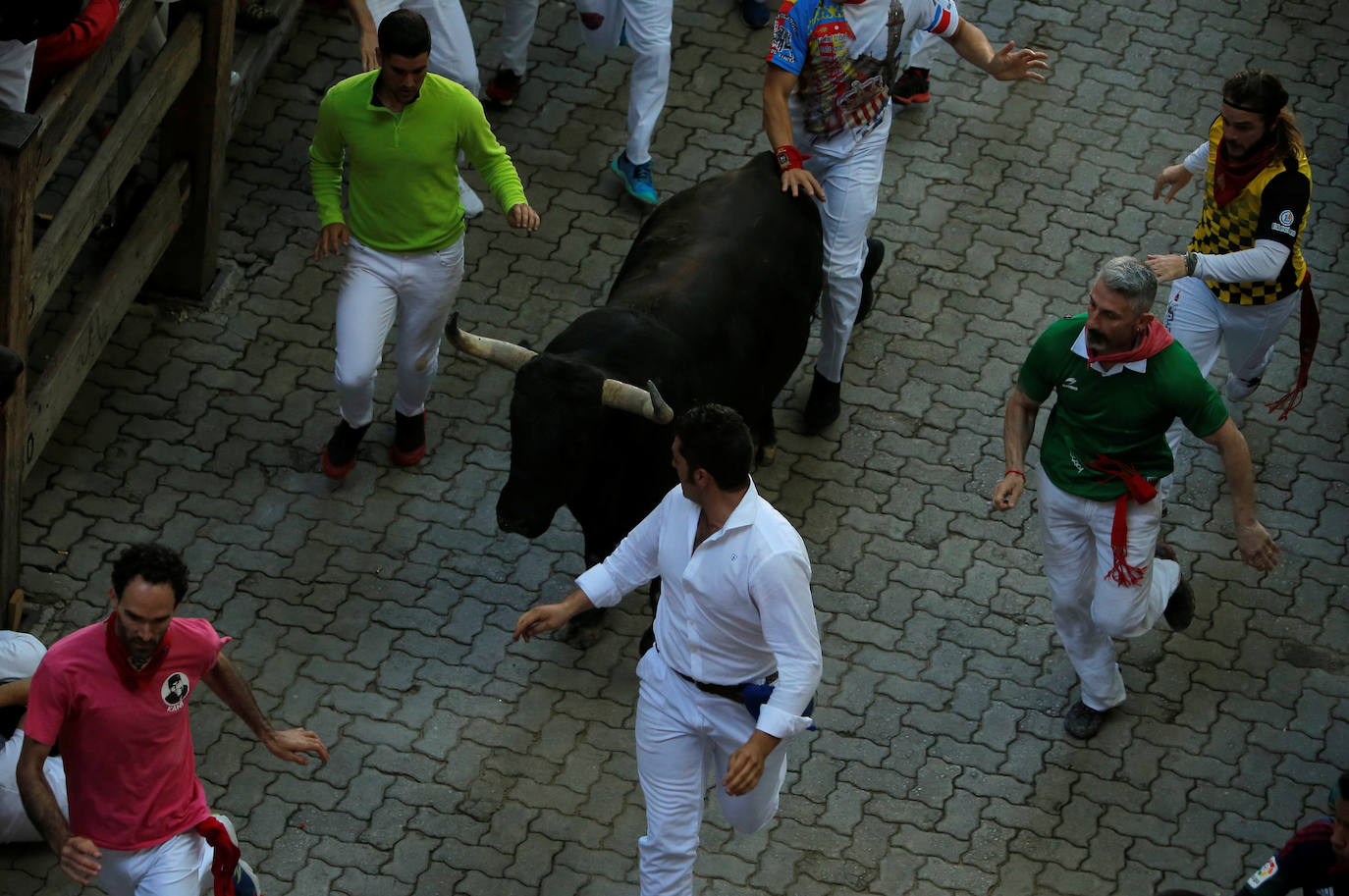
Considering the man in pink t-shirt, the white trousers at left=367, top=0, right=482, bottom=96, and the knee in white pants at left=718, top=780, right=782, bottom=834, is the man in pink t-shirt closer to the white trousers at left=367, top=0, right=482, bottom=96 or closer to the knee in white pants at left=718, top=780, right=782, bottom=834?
the knee in white pants at left=718, top=780, right=782, bottom=834

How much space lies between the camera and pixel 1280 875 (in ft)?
18.9

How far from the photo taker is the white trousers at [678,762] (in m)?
6.09

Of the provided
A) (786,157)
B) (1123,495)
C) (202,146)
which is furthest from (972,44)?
(202,146)

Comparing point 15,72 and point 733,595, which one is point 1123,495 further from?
point 15,72

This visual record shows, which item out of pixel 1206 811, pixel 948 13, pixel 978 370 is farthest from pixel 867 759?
pixel 948 13

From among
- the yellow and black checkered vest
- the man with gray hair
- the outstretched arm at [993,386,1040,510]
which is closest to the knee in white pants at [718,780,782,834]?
the man with gray hair

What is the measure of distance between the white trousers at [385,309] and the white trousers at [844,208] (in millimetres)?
1759

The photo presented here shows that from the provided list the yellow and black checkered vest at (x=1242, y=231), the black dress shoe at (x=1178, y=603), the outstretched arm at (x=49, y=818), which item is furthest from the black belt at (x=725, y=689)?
the yellow and black checkered vest at (x=1242, y=231)

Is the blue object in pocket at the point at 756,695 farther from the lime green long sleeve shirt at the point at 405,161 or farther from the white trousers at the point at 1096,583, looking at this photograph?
the lime green long sleeve shirt at the point at 405,161

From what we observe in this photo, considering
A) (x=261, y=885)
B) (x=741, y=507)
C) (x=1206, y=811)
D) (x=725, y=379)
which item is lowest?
(x=261, y=885)

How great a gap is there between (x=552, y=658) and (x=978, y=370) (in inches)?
114

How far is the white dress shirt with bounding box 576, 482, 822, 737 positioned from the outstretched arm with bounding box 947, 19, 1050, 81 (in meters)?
3.59

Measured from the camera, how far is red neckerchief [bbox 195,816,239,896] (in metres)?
5.84

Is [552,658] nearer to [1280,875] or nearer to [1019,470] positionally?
[1019,470]
